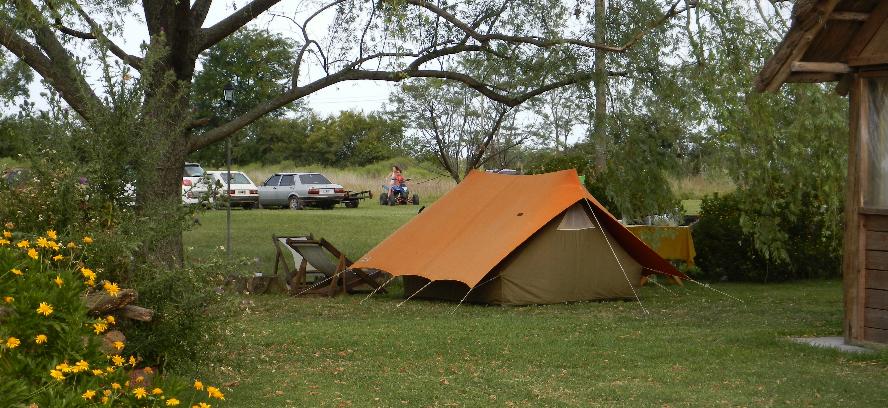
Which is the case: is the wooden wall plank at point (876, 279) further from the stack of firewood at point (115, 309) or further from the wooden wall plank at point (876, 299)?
the stack of firewood at point (115, 309)

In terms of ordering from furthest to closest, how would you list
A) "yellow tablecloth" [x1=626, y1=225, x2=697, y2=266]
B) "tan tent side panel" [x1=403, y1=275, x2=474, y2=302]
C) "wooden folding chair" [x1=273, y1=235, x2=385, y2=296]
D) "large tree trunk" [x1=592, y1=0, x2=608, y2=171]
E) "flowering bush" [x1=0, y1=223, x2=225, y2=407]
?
"yellow tablecloth" [x1=626, y1=225, x2=697, y2=266], "wooden folding chair" [x1=273, y1=235, x2=385, y2=296], "large tree trunk" [x1=592, y1=0, x2=608, y2=171], "tan tent side panel" [x1=403, y1=275, x2=474, y2=302], "flowering bush" [x1=0, y1=223, x2=225, y2=407]

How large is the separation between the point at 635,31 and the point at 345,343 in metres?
5.64

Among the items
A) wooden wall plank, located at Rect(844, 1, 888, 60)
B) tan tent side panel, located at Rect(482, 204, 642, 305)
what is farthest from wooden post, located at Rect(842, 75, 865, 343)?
tan tent side panel, located at Rect(482, 204, 642, 305)

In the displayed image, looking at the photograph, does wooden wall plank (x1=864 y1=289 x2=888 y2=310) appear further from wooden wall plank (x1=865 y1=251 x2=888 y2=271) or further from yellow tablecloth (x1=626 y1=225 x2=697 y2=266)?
yellow tablecloth (x1=626 y1=225 x2=697 y2=266)

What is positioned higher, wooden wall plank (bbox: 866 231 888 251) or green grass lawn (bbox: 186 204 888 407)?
wooden wall plank (bbox: 866 231 888 251)

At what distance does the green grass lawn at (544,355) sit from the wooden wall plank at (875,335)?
0.36 meters

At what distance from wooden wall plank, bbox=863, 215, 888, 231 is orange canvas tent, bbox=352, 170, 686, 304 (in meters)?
4.16

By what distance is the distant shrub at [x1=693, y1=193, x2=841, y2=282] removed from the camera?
52.0ft

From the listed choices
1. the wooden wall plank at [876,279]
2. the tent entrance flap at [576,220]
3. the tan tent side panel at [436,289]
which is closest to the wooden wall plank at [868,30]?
the wooden wall plank at [876,279]

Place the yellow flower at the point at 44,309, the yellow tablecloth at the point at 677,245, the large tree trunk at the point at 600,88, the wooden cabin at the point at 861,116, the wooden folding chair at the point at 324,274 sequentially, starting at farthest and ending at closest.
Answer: the yellow tablecloth at the point at 677,245, the wooden folding chair at the point at 324,274, the large tree trunk at the point at 600,88, the wooden cabin at the point at 861,116, the yellow flower at the point at 44,309

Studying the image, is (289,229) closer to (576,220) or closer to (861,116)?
(576,220)

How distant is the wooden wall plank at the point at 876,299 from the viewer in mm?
8977

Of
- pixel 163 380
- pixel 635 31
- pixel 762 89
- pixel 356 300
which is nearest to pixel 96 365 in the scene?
pixel 163 380

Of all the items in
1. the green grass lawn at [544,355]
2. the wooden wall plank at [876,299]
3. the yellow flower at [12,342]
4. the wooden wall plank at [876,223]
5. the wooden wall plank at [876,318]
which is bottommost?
the green grass lawn at [544,355]
